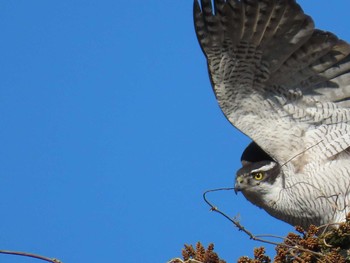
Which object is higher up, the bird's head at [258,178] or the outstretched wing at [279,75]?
the outstretched wing at [279,75]

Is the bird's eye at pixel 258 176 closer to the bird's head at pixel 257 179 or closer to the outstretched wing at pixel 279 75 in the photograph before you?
the bird's head at pixel 257 179

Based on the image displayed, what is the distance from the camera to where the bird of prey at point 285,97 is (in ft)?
32.0

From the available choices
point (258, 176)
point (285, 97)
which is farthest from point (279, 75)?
point (258, 176)

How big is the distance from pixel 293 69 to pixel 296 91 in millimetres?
237

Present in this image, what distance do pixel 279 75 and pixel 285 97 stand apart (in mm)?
256

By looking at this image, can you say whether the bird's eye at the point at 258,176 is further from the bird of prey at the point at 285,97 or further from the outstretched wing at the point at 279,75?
the outstretched wing at the point at 279,75

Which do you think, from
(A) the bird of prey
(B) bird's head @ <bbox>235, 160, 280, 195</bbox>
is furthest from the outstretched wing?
(B) bird's head @ <bbox>235, 160, 280, 195</bbox>

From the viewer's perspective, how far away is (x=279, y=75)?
9930 mm

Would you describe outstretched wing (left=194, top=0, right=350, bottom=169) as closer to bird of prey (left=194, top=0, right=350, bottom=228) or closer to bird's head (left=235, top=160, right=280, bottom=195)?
bird of prey (left=194, top=0, right=350, bottom=228)

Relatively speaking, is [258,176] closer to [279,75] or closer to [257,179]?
[257,179]

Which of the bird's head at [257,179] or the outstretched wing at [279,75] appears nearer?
the outstretched wing at [279,75]

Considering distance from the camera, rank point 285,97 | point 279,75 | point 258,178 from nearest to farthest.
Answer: point 279,75 → point 285,97 → point 258,178

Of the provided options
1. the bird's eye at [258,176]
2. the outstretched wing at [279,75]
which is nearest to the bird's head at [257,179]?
the bird's eye at [258,176]

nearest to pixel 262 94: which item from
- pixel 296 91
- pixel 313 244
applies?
pixel 296 91
